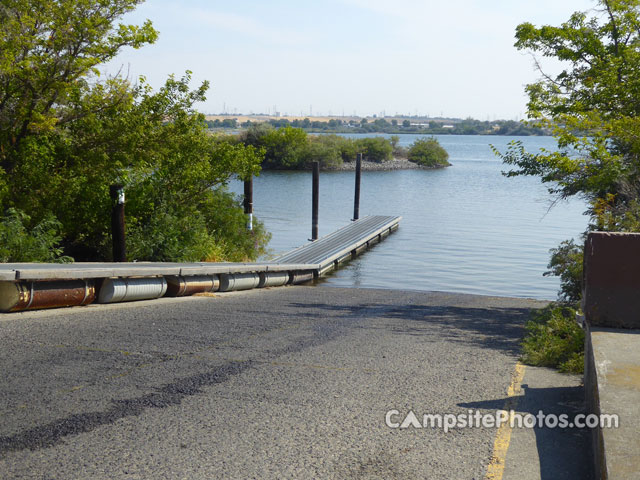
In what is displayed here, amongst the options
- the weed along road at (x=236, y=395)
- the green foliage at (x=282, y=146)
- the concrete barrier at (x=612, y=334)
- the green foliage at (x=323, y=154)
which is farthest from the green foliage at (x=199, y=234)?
the green foliage at (x=323, y=154)

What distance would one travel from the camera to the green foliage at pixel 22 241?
12.5 meters

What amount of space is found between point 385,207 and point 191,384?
153ft

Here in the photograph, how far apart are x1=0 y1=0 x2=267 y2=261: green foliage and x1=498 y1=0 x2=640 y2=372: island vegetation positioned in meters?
8.23

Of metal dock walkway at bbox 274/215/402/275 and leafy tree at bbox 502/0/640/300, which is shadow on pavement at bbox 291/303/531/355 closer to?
leafy tree at bbox 502/0/640/300

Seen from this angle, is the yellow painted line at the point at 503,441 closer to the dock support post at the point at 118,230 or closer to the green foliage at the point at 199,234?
the dock support post at the point at 118,230

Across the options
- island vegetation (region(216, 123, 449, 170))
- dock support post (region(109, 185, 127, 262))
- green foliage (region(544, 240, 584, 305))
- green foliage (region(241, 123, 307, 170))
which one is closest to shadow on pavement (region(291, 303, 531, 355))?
green foliage (region(544, 240, 584, 305))

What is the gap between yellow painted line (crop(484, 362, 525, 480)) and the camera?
14.1 ft

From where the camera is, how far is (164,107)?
1650 centimetres

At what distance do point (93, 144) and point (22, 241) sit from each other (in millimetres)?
3554

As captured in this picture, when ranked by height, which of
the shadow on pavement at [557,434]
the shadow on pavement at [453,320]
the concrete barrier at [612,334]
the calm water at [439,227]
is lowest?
the calm water at [439,227]

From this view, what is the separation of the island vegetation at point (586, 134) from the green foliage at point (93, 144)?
823 centimetres

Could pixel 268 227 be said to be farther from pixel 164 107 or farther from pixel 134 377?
pixel 134 377

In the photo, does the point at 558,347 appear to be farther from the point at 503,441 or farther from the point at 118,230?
the point at 118,230

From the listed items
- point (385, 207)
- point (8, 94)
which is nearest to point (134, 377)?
point (8, 94)
